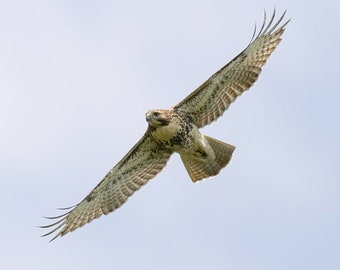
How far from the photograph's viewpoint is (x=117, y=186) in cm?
2397

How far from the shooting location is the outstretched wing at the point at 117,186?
23.7 meters

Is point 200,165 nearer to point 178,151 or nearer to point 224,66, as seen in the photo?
point 178,151

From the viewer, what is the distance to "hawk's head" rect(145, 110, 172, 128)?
22.5m

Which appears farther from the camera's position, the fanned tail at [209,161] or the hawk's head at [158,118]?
the fanned tail at [209,161]

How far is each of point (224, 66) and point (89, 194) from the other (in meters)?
3.89

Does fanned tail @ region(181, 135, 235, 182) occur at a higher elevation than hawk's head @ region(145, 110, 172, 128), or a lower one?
lower

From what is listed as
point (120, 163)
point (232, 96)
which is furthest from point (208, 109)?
point (120, 163)

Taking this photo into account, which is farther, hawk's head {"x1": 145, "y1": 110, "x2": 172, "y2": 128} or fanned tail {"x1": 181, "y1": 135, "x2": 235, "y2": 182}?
fanned tail {"x1": 181, "y1": 135, "x2": 235, "y2": 182}

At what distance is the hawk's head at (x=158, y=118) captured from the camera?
22.5 metres

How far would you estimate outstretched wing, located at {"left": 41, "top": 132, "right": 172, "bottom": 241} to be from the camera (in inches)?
932

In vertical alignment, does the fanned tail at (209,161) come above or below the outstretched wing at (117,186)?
below

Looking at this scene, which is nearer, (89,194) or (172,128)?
(172,128)

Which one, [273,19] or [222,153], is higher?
[273,19]

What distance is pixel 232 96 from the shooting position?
905 inches
